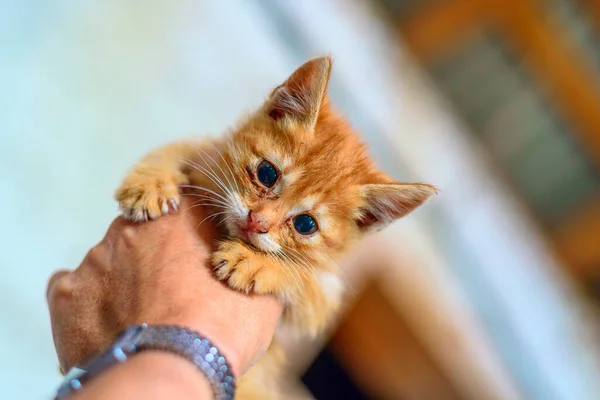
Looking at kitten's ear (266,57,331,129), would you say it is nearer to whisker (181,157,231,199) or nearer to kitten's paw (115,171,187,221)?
whisker (181,157,231,199)

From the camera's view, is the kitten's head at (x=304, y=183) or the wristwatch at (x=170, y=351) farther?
the kitten's head at (x=304, y=183)

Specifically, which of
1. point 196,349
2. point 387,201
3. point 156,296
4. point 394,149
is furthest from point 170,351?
point 394,149

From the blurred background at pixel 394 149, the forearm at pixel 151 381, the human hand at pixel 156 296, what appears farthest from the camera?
the blurred background at pixel 394 149

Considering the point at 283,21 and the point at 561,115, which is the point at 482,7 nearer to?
the point at 561,115

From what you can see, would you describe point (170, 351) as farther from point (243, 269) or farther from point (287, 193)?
point (287, 193)

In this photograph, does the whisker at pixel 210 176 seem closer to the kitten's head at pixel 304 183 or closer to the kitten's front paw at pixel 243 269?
the kitten's head at pixel 304 183

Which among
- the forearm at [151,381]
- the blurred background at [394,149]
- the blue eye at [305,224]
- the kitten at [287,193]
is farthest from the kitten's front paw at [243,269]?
the blurred background at [394,149]

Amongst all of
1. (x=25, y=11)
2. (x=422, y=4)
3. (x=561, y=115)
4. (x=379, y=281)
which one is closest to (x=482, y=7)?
(x=422, y=4)

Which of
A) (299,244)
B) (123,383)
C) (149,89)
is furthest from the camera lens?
(149,89)
